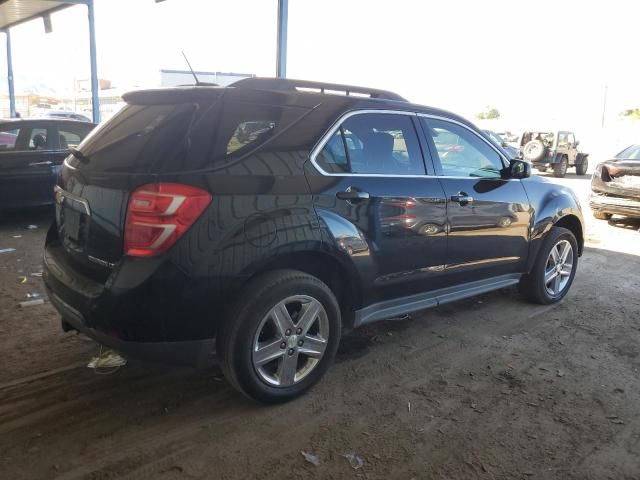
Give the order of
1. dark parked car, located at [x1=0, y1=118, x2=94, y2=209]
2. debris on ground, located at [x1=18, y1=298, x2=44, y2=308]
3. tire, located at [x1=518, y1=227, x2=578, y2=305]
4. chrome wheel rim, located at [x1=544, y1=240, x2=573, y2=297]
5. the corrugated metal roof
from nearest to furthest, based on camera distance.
→ debris on ground, located at [x1=18, y1=298, x2=44, y2=308]
tire, located at [x1=518, y1=227, x2=578, y2=305]
chrome wheel rim, located at [x1=544, y1=240, x2=573, y2=297]
dark parked car, located at [x1=0, y1=118, x2=94, y2=209]
the corrugated metal roof

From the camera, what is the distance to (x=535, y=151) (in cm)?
1944

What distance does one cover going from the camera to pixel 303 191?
2975 millimetres

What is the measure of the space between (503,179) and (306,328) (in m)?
2.25

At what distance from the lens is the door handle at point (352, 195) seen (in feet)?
10.3

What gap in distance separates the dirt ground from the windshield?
573 centimetres

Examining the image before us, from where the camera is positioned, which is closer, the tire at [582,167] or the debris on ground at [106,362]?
the debris on ground at [106,362]

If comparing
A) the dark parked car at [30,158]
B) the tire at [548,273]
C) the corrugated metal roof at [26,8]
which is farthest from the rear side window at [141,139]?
the corrugated metal roof at [26,8]

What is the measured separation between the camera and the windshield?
9.04 meters

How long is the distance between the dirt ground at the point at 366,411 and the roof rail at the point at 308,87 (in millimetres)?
1826

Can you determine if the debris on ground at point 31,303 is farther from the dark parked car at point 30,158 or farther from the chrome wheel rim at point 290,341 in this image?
the dark parked car at point 30,158

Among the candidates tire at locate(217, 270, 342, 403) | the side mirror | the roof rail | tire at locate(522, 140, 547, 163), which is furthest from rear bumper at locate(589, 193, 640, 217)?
tire at locate(522, 140, 547, 163)

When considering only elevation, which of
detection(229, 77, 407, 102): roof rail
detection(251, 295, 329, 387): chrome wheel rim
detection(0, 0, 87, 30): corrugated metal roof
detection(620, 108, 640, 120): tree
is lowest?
detection(251, 295, 329, 387): chrome wheel rim

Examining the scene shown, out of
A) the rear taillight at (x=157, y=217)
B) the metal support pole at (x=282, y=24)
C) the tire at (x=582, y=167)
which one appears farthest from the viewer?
the tire at (x=582, y=167)

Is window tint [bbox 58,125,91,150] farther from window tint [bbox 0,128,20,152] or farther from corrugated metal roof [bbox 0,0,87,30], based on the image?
corrugated metal roof [bbox 0,0,87,30]
